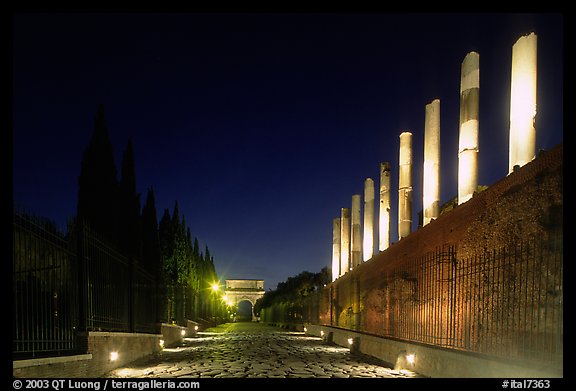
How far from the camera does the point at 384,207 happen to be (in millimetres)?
21609

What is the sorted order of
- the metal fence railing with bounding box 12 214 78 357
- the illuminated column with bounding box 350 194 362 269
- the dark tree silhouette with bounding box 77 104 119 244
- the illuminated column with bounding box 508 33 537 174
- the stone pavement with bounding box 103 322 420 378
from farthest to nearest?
the illuminated column with bounding box 350 194 362 269, the dark tree silhouette with bounding box 77 104 119 244, the illuminated column with bounding box 508 33 537 174, the stone pavement with bounding box 103 322 420 378, the metal fence railing with bounding box 12 214 78 357

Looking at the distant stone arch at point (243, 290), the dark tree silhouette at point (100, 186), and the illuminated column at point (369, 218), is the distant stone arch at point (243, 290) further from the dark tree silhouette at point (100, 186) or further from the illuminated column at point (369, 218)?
the dark tree silhouette at point (100, 186)

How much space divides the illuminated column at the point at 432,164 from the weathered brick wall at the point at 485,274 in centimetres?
145

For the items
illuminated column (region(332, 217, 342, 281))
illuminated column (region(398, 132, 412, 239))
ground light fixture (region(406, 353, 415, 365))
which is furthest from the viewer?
illuminated column (region(332, 217, 342, 281))

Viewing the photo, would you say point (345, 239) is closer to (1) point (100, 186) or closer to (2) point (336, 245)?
(2) point (336, 245)

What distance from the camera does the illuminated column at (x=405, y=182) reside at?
18.3 meters

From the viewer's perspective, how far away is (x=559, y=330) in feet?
20.7

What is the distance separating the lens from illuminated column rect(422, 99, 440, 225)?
15.4 meters

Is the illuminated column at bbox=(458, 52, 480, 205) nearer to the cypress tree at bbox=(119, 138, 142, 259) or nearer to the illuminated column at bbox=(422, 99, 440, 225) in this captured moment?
the illuminated column at bbox=(422, 99, 440, 225)

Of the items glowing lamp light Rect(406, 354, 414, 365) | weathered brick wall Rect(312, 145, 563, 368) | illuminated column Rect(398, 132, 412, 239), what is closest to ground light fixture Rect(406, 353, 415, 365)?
glowing lamp light Rect(406, 354, 414, 365)

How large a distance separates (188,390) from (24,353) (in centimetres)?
249

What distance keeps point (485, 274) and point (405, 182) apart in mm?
9783

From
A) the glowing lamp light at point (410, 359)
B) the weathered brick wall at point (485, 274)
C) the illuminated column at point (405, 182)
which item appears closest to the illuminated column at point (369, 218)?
the illuminated column at point (405, 182)

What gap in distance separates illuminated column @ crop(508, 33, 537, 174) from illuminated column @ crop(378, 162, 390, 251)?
10669 mm
